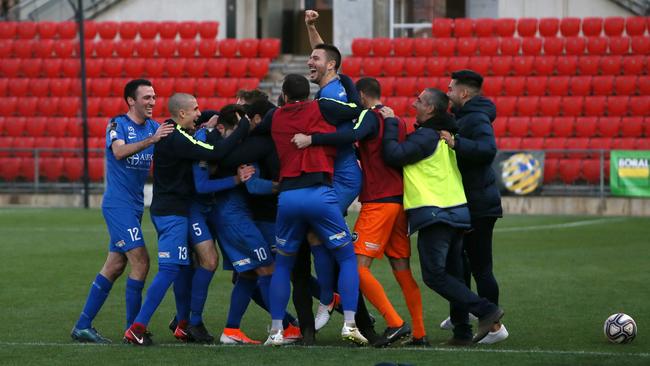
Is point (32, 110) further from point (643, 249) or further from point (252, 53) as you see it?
point (643, 249)

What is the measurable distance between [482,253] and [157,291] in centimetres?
246

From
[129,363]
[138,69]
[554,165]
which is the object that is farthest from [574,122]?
[129,363]

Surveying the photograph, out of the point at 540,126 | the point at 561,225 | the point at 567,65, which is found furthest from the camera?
the point at 567,65

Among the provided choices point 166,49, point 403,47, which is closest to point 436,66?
point 403,47

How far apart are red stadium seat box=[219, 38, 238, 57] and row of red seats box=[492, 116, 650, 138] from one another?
747 centimetres

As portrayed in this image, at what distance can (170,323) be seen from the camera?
398 inches

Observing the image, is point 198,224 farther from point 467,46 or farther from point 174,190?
point 467,46

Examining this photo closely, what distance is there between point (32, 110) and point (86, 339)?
21.6 metres

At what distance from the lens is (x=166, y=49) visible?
102 feet

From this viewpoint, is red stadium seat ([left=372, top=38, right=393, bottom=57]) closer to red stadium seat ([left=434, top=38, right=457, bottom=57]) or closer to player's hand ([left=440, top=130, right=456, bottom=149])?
red stadium seat ([left=434, top=38, right=457, bottom=57])

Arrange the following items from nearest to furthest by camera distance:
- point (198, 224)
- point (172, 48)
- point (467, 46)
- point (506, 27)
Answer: point (198, 224) < point (467, 46) < point (506, 27) < point (172, 48)

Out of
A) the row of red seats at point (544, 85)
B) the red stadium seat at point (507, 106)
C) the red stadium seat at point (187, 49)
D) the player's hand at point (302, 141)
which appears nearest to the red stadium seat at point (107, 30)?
the red stadium seat at point (187, 49)

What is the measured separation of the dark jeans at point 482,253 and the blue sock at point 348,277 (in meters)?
1.04

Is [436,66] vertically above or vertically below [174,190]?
above
